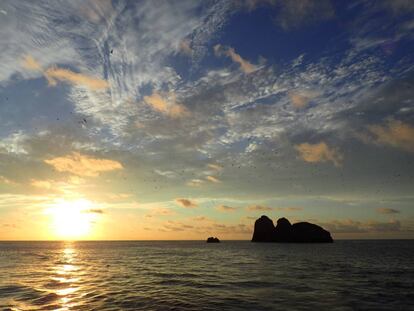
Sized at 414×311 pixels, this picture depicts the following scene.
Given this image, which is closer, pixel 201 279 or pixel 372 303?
pixel 372 303

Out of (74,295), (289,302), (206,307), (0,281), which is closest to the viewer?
(206,307)

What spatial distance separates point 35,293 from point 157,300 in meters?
14.1

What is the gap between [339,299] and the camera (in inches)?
1261

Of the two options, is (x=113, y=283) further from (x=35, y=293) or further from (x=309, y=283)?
(x=309, y=283)

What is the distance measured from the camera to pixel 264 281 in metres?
44.0

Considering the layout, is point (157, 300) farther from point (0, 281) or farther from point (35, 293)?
point (0, 281)

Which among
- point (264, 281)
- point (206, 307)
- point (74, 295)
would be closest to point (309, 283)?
point (264, 281)

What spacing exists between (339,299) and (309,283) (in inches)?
402

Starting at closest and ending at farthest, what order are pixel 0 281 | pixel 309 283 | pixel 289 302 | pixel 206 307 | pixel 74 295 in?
1. pixel 206 307
2. pixel 289 302
3. pixel 74 295
4. pixel 309 283
5. pixel 0 281

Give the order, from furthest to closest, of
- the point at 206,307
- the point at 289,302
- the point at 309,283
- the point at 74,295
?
the point at 309,283 < the point at 74,295 < the point at 289,302 < the point at 206,307

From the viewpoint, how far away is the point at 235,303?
30.3 metres

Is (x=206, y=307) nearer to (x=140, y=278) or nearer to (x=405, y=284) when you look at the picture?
(x=140, y=278)

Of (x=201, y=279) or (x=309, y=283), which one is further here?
(x=201, y=279)

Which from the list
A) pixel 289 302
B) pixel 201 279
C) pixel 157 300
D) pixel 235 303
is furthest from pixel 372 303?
pixel 201 279
